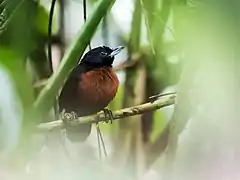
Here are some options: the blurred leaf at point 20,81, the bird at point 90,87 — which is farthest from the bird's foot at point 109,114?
the blurred leaf at point 20,81

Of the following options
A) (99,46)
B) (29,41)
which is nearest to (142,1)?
(99,46)

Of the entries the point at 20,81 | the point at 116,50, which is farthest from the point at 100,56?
the point at 20,81

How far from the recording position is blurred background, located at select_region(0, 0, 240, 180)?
0.86 meters

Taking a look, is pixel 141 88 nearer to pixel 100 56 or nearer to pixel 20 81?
pixel 100 56

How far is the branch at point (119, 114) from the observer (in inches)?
34.3

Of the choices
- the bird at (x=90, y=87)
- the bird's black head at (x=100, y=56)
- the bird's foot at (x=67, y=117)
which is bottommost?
the bird's foot at (x=67, y=117)

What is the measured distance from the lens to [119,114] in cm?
88

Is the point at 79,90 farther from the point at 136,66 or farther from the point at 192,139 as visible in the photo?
the point at 192,139

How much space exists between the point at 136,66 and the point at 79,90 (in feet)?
0.35

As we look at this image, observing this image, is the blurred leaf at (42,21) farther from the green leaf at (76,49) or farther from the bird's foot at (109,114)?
the bird's foot at (109,114)

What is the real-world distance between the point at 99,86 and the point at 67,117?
78mm

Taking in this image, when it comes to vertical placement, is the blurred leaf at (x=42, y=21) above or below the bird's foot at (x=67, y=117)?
above

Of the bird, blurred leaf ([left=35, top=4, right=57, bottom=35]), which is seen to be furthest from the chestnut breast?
blurred leaf ([left=35, top=4, right=57, bottom=35])

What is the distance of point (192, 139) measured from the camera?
87cm
